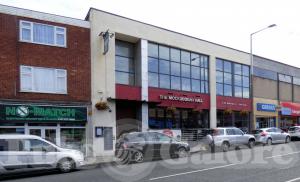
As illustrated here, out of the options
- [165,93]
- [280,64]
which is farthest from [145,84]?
[280,64]

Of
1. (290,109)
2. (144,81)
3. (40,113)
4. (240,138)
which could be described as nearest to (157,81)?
(144,81)

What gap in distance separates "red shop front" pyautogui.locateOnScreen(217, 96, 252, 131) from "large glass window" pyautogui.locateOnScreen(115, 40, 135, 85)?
788cm

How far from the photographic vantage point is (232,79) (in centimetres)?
3177

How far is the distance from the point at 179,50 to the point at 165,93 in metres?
4.04

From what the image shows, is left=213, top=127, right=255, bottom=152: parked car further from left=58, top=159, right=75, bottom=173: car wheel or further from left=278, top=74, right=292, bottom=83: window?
left=278, top=74, right=292, bottom=83: window

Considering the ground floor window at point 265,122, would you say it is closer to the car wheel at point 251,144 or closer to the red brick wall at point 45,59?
the car wheel at point 251,144

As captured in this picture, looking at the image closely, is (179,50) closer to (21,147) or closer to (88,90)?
(88,90)

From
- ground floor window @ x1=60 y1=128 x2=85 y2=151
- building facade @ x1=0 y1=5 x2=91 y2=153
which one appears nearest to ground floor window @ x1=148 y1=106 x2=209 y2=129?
ground floor window @ x1=60 y1=128 x2=85 y2=151

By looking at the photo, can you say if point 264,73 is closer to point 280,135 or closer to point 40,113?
point 280,135

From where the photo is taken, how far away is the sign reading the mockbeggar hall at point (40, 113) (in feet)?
60.7

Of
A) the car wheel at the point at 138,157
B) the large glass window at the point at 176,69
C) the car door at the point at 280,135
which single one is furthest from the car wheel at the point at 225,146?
the car wheel at the point at 138,157

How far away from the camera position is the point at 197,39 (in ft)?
93.7

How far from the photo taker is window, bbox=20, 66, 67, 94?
19600mm

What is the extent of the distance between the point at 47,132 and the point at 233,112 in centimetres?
1745
